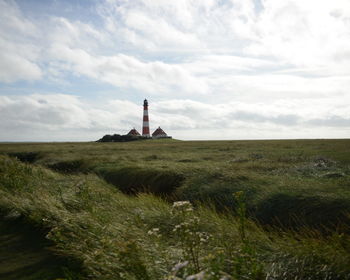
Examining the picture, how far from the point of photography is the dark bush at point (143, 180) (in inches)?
528

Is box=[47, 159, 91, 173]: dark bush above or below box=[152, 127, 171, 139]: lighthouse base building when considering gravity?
below

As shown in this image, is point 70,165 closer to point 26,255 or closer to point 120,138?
point 26,255

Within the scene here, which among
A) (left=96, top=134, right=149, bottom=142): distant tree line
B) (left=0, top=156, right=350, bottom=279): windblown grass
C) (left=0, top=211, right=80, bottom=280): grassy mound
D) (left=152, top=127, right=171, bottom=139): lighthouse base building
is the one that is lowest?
(left=0, top=211, right=80, bottom=280): grassy mound

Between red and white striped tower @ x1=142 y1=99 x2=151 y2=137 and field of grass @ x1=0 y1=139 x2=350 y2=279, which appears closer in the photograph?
field of grass @ x1=0 y1=139 x2=350 y2=279

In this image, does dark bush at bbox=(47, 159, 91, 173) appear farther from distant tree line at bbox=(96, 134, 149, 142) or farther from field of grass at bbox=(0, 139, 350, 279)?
distant tree line at bbox=(96, 134, 149, 142)

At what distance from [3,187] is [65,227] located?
5.76 metres

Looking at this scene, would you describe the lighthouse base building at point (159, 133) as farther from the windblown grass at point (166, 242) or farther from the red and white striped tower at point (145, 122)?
the windblown grass at point (166, 242)

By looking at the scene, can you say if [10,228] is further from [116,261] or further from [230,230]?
[230,230]

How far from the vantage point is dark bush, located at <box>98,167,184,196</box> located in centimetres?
1342

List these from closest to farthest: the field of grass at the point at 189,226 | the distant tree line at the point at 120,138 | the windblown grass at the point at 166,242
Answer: the windblown grass at the point at 166,242, the field of grass at the point at 189,226, the distant tree line at the point at 120,138

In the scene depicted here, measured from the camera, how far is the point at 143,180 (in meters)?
14.6

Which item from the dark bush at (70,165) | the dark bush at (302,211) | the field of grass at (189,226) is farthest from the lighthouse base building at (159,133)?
the dark bush at (302,211)

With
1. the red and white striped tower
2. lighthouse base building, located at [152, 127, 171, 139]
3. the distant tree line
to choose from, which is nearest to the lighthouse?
the red and white striped tower

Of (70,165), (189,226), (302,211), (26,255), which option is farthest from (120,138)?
(189,226)
